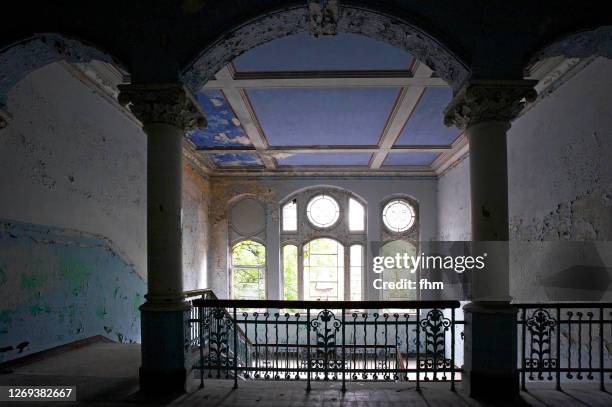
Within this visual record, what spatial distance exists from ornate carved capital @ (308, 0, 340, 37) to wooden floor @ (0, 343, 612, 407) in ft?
12.9

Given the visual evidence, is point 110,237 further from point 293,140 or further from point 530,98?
point 530,98

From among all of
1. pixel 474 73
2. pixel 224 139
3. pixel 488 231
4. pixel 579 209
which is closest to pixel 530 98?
pixel 474 73

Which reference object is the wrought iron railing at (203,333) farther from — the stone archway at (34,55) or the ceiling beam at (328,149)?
the ceiling beam at (328,149)

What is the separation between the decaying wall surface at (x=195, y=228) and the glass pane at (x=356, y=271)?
463 cm

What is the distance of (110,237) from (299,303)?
4.13 m

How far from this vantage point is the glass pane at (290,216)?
13094 millimetres

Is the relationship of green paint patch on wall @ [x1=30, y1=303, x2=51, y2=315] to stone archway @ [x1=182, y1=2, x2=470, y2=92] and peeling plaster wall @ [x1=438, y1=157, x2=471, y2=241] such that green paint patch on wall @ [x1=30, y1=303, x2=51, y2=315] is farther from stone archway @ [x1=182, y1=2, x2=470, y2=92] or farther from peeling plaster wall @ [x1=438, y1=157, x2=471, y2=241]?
peeling plaster wall @ [x1=438, y1=157, x2=471, y2=241]

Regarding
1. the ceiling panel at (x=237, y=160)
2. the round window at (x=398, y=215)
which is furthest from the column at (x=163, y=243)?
the round window at (x=398, y=215)

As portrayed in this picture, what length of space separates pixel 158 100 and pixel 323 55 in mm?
2614

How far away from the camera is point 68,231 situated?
5836mm

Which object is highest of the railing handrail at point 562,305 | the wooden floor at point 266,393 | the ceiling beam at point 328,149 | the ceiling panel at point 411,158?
the ceiling beam at point 328,149

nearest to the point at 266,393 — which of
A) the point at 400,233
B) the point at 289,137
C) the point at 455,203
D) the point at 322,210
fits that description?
the point at 289,137

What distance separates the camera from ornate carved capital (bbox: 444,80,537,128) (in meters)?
4.03

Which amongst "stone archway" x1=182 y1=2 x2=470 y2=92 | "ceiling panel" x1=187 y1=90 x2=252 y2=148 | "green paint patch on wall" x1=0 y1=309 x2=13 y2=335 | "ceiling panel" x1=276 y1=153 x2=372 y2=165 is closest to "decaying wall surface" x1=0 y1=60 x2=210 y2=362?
"green paint patch on wall" x1=0 y1=309 x2=13 y2=335
